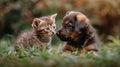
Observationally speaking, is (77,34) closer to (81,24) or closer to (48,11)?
(81,24)

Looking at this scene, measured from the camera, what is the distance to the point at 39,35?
11.5 metres

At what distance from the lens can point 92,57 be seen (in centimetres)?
835

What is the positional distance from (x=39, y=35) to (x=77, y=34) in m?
1.10

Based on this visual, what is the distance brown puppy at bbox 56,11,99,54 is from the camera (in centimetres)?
1066

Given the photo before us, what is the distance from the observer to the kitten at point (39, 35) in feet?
36.7

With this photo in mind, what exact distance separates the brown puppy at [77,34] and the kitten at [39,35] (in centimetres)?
61

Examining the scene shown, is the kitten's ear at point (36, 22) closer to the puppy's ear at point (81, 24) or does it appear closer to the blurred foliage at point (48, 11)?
the puppy's ear at point (81, 24)

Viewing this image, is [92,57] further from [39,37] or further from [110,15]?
[110,15]

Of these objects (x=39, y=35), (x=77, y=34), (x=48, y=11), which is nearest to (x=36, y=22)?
(x=39, y=35)

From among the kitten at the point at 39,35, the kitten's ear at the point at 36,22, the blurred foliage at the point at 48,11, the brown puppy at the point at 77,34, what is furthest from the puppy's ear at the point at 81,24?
the blurred foliage at the point at 48,11

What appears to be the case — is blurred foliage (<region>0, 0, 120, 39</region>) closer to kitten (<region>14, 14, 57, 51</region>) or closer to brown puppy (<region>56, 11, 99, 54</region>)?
kitten (<region>14, 14, 57, 51</region>)

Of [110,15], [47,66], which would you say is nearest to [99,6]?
[110,15]

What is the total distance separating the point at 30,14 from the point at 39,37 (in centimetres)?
815

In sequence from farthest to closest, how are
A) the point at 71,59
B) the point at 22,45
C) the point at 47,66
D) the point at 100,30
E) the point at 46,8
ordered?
the point at 100,30 → the point at 46,8 → the point at 22,45 → the point at 71,59 → the point at 47,66
